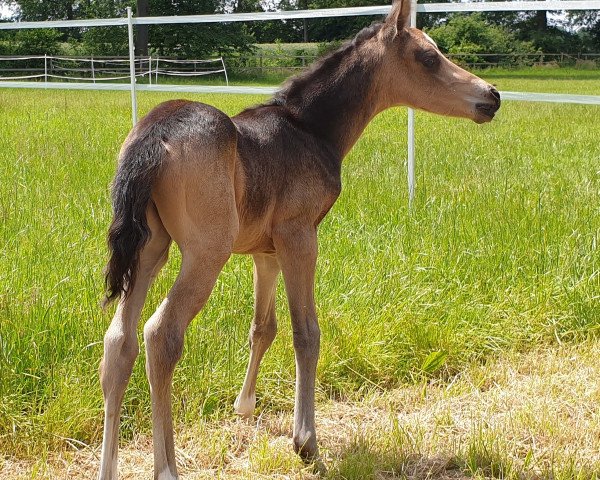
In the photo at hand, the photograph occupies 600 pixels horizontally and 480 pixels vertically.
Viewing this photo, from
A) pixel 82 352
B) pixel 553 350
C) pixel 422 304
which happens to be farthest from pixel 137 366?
pixel 553 350

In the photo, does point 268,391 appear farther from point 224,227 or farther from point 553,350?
point 553,350

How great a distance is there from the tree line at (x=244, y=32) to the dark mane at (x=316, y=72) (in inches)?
975

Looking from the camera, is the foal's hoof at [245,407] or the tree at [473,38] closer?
the foal's hoof at [245,407]

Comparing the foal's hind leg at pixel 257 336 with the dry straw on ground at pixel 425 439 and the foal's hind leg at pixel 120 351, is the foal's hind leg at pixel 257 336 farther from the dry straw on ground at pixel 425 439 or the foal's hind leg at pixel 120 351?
the foal's hind leg at pixel 120 351

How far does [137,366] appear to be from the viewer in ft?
13.1

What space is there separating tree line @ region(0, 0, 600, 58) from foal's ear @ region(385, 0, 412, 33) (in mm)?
24794

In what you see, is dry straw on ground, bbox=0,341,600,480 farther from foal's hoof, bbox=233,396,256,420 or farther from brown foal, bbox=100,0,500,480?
brown foal, bbox=100,0,500,480

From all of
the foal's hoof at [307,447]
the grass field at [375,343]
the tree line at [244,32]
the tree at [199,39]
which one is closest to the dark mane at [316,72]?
the grass field at [375,343]

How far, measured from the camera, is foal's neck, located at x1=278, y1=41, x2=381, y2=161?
3756 millimetres

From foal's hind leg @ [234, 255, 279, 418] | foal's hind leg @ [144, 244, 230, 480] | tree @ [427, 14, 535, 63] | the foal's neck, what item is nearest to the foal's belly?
foal's hind leg @ [144, 244, 230, 480]

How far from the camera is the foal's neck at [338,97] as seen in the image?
3756 millimetres

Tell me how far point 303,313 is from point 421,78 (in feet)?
4.22

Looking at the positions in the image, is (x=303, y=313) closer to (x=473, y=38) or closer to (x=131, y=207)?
(x=131, y=207)

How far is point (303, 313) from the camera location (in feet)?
11.5
